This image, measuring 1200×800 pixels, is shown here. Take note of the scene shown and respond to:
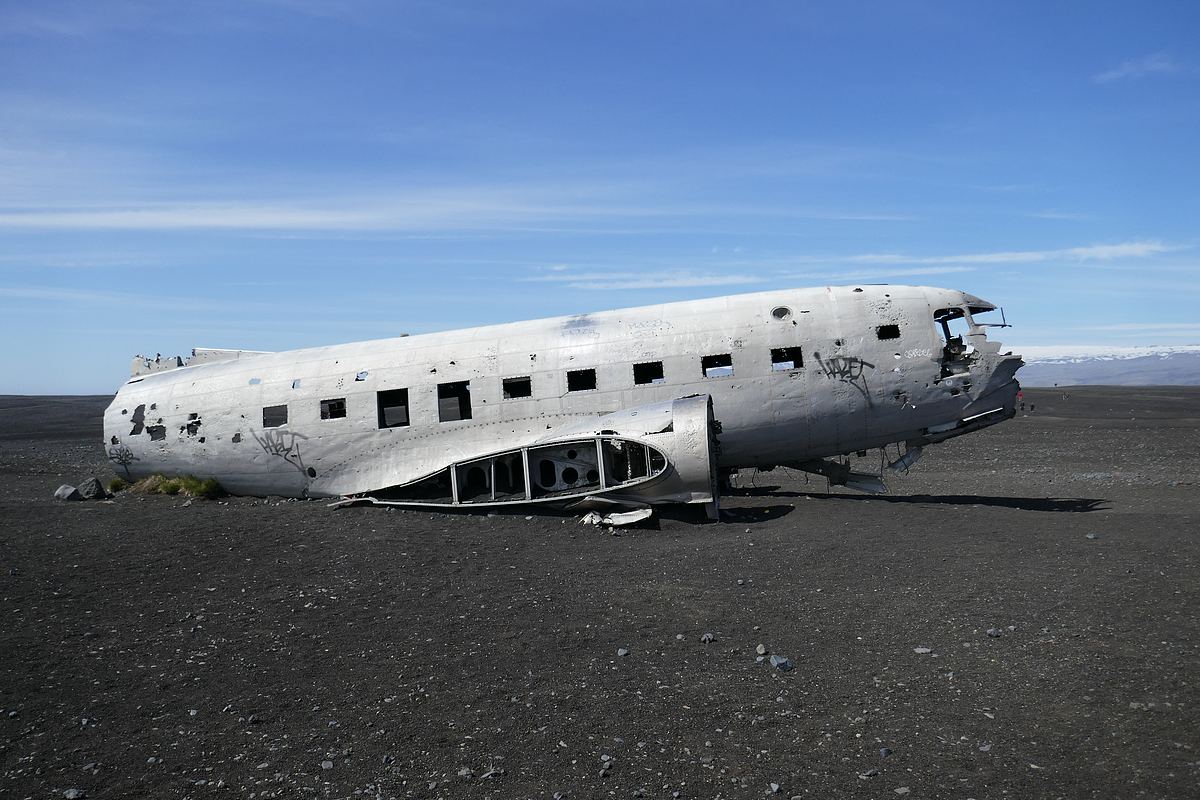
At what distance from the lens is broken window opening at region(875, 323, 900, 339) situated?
16172 millimetres

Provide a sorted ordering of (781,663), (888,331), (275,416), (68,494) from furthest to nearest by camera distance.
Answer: (68,494)
(275,416)
(888,331)
(781,663)

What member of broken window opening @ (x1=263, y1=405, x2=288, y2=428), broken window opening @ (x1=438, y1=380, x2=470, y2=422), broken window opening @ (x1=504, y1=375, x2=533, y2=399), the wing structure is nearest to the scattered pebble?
the wing structure

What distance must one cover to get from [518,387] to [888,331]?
7.46 m

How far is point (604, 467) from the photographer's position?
50.9 ft

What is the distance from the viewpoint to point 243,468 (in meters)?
18.6

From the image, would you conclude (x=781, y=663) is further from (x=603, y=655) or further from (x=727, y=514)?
(x=727, y=514)

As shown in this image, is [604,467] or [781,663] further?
[604,467]

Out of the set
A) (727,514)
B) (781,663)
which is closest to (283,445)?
(727,514)

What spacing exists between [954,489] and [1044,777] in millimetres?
15442

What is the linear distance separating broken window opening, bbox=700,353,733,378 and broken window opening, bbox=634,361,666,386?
33.9 inches

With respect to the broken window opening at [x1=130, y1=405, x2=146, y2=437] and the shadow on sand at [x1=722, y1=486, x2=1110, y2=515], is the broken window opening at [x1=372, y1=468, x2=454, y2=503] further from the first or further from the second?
the shadow on sand at [x1=722, y1=486, x2=1110, y2=515]

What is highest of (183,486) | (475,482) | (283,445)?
(283,445)

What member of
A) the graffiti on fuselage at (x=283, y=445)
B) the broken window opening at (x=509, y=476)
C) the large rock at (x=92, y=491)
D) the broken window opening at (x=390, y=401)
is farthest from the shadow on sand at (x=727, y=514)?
the large rock at (x=92, y=491)

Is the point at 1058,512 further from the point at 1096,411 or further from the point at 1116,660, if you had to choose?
the point at 1096,411
